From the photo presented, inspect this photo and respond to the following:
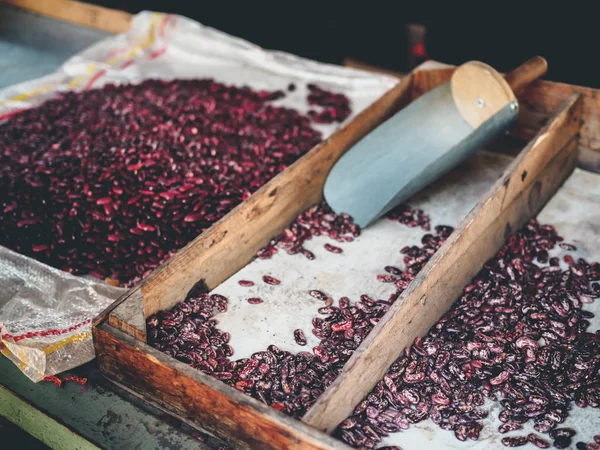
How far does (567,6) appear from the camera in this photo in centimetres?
480

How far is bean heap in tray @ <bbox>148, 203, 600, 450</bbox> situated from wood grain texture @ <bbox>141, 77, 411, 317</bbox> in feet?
0.32

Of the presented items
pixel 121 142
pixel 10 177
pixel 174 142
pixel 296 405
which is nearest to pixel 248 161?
pixel 174 142

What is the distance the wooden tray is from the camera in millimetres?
2010

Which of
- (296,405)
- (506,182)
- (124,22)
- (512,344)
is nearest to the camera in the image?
(296,405)

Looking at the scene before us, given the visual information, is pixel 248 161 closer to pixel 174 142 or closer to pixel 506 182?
pixel 174 142

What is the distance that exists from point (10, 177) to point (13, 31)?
2609 mm

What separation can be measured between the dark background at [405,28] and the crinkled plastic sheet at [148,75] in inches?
36.9

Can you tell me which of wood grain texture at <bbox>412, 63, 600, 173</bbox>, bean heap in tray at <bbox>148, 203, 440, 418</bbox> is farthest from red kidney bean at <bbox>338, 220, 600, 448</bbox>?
wood grain texture at <bbox>412, 63, 600, 173</bbox>

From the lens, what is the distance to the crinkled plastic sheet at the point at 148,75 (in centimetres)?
276

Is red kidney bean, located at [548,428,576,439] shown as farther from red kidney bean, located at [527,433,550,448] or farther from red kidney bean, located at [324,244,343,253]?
red kidney bean, located at [324,244,343,253]

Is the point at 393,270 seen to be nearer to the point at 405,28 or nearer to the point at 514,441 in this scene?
the point at 514,441

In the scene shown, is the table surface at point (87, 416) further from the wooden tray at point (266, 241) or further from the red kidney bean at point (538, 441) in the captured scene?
the red kidney bean at point (538, 441)

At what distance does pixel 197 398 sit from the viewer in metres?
2.08

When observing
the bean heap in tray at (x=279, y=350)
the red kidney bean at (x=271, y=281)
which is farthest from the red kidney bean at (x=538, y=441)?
the red kidney bean at (x=271, y=281)
